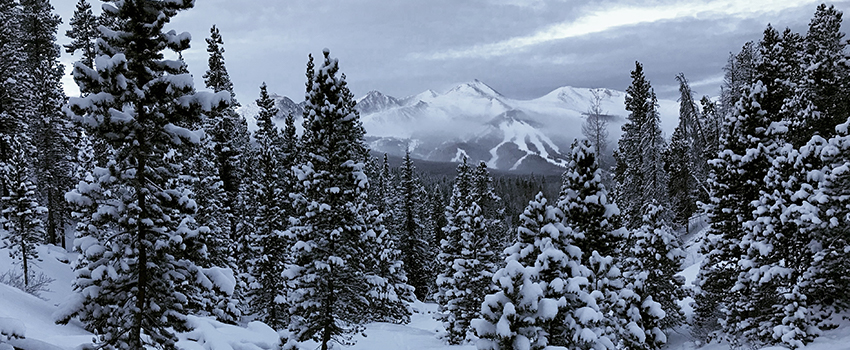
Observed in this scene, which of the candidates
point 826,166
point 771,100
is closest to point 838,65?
point 771,100

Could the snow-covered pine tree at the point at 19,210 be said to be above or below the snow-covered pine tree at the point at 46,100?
below

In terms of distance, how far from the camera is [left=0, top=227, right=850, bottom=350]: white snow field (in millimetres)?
11152

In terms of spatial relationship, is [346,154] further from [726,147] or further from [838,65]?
[838,65]

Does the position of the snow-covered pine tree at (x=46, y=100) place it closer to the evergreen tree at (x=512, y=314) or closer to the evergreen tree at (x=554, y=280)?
the evergreen tree at (x=554, y=280)

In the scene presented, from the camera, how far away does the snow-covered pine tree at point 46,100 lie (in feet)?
112

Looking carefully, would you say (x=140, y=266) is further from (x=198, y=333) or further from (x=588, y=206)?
(x=588, y=206)

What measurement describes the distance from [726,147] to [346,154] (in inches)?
682

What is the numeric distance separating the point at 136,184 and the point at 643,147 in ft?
104

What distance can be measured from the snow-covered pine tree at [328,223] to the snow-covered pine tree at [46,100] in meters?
25.4

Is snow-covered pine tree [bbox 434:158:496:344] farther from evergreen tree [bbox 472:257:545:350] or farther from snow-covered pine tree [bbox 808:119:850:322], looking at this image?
evergreen tree [bbox 472:257:545:350]

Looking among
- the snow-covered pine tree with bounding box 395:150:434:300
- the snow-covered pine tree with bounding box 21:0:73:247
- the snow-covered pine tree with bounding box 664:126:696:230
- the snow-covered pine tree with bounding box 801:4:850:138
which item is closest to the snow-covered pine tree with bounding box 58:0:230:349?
the snow-covered pine tree with bounding box 801:4:850:138

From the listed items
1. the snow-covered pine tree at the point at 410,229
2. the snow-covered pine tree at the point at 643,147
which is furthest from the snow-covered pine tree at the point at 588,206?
A: the snow-covered pine tree at the point at 410,229

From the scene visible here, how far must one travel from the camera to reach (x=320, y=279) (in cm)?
1869

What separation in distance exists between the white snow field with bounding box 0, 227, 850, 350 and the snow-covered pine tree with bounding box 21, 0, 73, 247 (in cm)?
890
